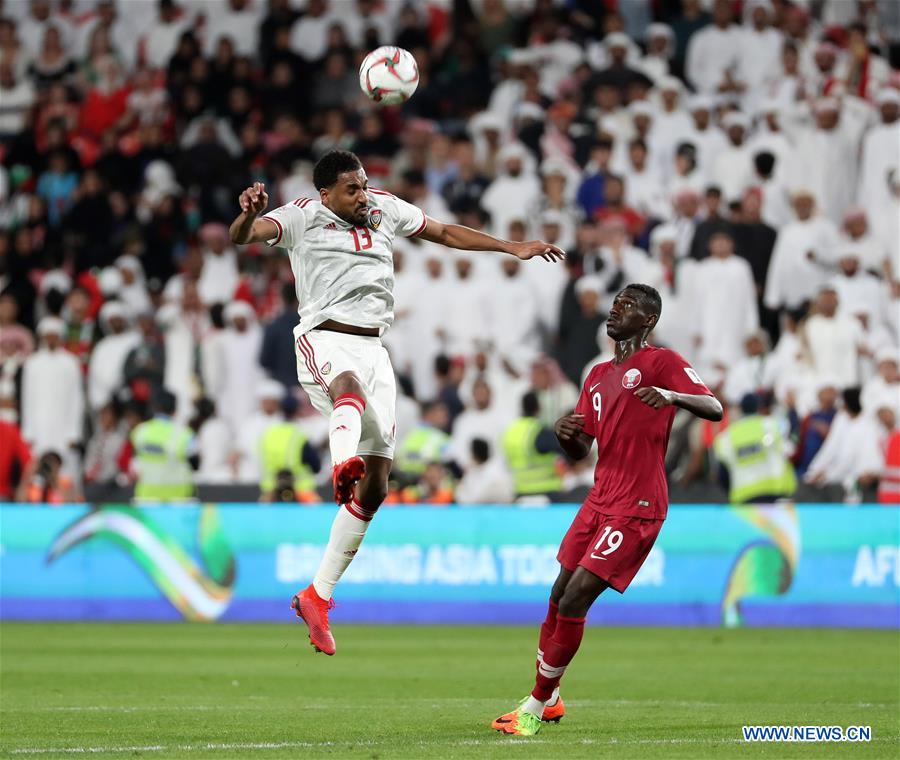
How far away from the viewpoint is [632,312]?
997 centimetres

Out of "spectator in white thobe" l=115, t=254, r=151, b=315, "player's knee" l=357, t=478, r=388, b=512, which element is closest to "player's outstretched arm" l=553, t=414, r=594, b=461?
"player's knee" l=357, t=478, r=388, b=512

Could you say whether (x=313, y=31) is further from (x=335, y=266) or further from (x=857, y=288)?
(x=335, y=266)

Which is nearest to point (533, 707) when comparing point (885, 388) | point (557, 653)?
point (557, 653)

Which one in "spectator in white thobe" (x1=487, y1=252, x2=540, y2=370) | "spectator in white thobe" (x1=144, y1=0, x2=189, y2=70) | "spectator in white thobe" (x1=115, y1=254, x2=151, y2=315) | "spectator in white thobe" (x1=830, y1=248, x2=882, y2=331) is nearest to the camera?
"spectator in white thobe" (x1=830, y1=248, x2=882, y2=331)

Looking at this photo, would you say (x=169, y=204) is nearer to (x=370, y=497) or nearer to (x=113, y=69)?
(x=113, y=69)

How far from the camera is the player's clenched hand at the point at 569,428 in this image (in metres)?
10.0

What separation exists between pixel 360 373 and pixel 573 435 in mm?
1272

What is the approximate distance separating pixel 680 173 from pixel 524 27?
4.50 meters

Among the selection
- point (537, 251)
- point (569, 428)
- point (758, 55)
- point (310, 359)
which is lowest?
point (569, 428)

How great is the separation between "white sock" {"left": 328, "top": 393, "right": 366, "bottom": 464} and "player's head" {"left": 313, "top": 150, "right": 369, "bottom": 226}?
1.10 metres

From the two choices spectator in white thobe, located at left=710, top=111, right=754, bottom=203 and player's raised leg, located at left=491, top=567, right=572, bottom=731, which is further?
spectator in white thobe, located at left=710, top=111, right=754, bottom=203

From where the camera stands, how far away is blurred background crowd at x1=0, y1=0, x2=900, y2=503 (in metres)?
20.4

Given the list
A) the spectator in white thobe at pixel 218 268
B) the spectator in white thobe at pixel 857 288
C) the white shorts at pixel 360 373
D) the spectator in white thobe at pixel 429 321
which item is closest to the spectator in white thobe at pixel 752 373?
the spectator in white thobe at pixel 857 288

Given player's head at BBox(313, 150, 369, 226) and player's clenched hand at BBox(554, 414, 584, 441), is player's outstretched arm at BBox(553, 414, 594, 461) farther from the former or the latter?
player's head at BBox(313, 150, 369, 226)
